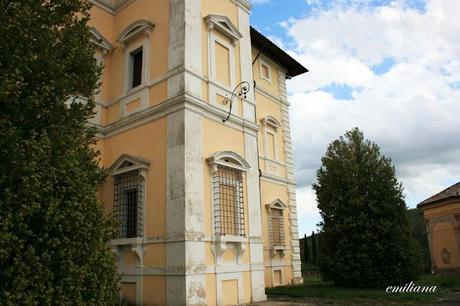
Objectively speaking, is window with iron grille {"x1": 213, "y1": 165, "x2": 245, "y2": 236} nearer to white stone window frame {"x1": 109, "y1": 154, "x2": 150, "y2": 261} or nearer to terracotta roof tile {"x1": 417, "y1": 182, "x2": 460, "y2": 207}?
white stone window frame {"x1": 109, "y1": 154, "x2": 150, "y2": 261}

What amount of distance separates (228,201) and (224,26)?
5.01 m

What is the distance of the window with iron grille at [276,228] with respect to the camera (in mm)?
14942

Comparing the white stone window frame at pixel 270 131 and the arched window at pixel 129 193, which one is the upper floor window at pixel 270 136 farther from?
the arched window at pixel 129 193

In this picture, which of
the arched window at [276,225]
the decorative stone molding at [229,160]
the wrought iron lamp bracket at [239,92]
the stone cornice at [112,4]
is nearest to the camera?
the decorative stone molding at [229,160]

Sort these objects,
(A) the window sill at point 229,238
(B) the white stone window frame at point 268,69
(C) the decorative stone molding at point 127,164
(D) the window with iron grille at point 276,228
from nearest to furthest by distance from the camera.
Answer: (A) the window sill at point 229,238
(C) the decorative stone molding at point 127,164
(D) the window with iron grille at point 276,228
(B) the white stone window frame at point 268,69

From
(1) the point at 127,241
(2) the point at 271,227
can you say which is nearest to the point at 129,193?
(1) the point at 127,241

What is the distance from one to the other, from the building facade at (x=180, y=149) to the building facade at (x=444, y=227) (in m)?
12.5

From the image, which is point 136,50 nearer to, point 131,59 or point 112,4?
point 131,59

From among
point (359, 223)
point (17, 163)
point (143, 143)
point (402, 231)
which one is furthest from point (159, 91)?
point (402, 231)

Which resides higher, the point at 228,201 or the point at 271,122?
the point at 271,122

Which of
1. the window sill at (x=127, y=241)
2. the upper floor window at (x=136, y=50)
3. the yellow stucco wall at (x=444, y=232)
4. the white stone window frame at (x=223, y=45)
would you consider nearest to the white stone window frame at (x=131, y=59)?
the upper floor window at (x=136, y=50)

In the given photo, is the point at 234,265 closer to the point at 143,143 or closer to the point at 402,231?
the point at 143,143

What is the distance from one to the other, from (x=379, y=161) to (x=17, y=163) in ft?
41.1

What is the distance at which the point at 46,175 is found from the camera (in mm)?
4586
